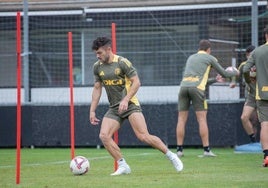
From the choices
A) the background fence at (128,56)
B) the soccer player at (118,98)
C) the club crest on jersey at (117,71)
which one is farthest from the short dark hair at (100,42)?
the background fence at (128,56)

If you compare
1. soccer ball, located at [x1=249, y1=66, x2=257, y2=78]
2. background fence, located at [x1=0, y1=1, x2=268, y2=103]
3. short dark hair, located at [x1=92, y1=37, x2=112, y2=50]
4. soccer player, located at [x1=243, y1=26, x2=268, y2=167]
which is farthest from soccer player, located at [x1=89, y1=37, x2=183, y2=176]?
background fence, located at [x1=0, y1=1, x2=268, y2=103]

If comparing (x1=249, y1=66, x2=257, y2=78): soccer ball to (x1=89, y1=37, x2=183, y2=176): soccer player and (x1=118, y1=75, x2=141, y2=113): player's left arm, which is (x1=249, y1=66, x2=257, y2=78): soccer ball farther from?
(x1=118, y1=75, x2=141, y2=113): player's left arm

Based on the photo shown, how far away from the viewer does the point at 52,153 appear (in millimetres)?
17297

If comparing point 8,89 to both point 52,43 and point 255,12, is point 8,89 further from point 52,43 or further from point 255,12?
point 255,12

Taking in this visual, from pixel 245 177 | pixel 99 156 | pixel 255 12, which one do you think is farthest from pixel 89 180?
pixel 255 12

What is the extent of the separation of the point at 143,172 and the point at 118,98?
1121 millimetres

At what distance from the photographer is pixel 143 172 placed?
38.8 feet

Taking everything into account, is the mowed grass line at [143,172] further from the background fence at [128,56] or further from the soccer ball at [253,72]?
the background fence at [128,56]

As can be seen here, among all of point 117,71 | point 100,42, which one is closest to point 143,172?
point 117,71

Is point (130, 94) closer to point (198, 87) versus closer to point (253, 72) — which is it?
point (253, 72)

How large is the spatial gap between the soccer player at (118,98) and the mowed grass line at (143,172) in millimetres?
367

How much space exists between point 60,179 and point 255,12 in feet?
27.9

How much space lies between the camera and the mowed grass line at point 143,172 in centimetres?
996

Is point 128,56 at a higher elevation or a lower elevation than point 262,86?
higher
